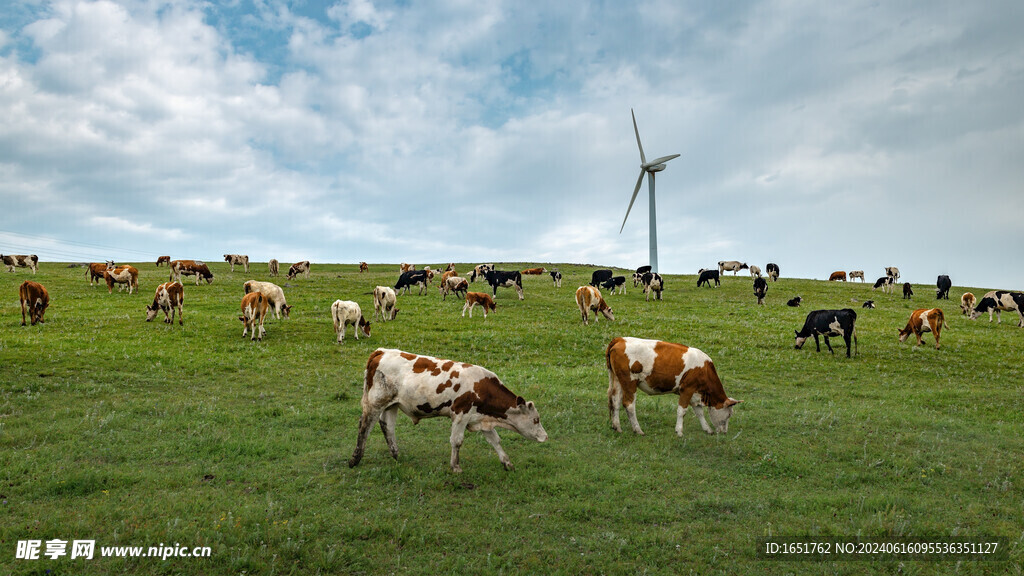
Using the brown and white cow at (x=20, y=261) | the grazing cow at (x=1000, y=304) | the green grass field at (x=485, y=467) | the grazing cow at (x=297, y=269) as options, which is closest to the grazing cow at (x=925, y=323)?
the green grass field at (x=485, y=467)

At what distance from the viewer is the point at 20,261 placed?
151ft

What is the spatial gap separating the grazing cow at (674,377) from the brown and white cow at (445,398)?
3.15 metres

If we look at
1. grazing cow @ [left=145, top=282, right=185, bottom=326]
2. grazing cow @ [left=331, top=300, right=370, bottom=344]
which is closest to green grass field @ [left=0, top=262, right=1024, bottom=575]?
grazing cow @ [left=331, top=300, right=370, bottom=344]

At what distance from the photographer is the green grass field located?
21.8 feet

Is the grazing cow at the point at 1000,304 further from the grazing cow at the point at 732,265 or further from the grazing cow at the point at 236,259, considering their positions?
the grazing cow at the point at 236,259

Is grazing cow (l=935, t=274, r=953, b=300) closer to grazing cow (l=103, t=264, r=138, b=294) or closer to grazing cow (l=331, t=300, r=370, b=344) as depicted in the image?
grazing cow (l=331, t=300, r=370, b=344)

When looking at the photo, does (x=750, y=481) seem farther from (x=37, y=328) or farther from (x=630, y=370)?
(x=37, y=328)

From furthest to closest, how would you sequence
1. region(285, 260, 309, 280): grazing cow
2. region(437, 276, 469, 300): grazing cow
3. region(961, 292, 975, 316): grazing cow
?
1. region(285, 260, 309, 280): grazing cow
2. region(437, 276, 469, 300): grazing cow
3. region(961, 292, 975, 316): grazing cow

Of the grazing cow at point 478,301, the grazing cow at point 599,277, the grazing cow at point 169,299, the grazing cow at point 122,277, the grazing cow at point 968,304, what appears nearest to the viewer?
the grazing cow at point 169,299

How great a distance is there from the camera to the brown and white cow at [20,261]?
148 feet

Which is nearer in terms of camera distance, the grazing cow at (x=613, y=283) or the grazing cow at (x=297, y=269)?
the grazing cow at (x=613, y=283)

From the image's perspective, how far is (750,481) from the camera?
925 cm

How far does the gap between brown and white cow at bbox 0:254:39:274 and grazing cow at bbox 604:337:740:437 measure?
55405mm

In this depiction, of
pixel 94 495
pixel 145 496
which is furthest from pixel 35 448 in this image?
pixel 145 496
